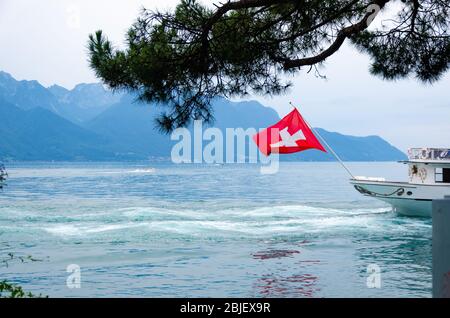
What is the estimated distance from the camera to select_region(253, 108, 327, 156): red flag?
1544cm

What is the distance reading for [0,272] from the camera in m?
15.5

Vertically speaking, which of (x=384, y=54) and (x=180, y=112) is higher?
(x=384, y=54)

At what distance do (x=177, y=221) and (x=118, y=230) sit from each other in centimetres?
437

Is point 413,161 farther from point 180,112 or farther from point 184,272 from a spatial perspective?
point 180,112

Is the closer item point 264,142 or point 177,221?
point 264,142

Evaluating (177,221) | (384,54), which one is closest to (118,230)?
(177,221)

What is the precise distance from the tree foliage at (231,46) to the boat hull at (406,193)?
1484 cm

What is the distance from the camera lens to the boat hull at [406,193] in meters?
25.5

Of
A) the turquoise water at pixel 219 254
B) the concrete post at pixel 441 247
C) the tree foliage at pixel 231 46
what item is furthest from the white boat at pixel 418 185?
the concrete post at pixel 441 247

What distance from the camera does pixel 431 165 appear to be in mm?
25219

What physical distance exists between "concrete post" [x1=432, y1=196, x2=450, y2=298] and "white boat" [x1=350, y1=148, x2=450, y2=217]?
842 inches

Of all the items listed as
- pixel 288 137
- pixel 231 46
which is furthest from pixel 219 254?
pixel 231 46

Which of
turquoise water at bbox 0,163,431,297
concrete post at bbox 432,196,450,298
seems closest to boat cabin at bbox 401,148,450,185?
turquoise water at bbox 0,163,431,297
